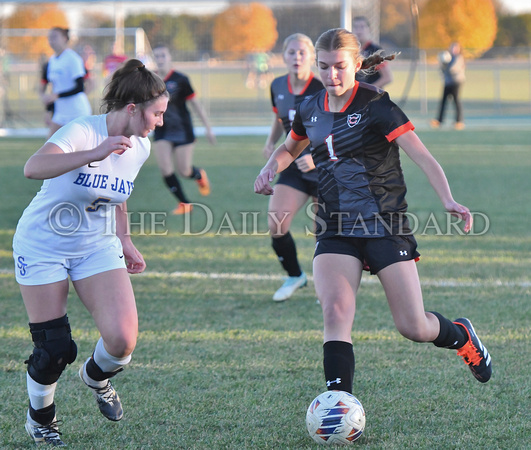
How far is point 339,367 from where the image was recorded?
10.7 ft

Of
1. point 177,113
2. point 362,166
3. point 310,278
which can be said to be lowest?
point 310,278

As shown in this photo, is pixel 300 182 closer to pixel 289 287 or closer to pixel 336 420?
pixel 289 287

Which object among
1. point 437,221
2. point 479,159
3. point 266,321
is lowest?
point 479,159

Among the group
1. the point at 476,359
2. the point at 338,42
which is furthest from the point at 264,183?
the point at 476,359

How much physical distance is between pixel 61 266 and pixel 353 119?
1.46 metres

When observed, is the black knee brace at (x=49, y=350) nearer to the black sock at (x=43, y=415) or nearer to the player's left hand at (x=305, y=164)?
the black sock at (x=43, y=415)

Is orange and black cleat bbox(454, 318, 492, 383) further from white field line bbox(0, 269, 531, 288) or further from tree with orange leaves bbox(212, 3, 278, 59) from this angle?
tree with orange leaves bbox(212, 3, 278, 59)

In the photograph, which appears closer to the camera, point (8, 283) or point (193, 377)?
point (193, 377)

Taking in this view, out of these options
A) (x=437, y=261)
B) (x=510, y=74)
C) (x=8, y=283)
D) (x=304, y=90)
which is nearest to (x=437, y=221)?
(x=437, y=261)

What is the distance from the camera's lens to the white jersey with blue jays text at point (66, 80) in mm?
10891

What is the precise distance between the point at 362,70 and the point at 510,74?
41025 mm

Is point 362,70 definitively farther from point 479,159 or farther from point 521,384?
point 479,159

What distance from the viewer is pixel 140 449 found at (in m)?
3.18

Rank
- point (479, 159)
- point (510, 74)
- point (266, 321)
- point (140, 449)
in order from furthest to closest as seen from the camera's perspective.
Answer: point (510, 74)
point (479, 159)
point (266, 321)
point (140, 449)
